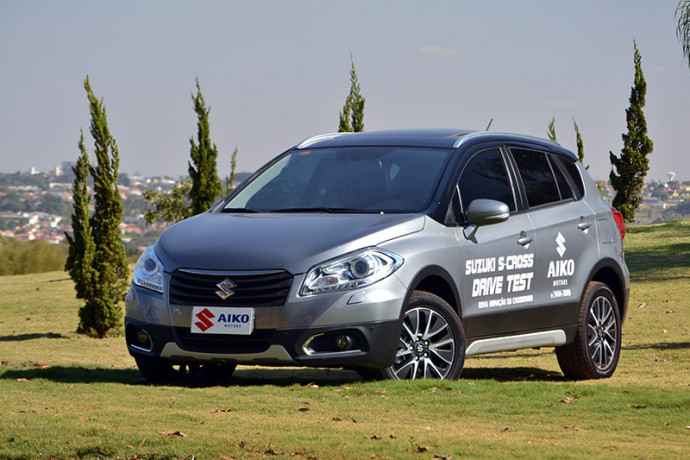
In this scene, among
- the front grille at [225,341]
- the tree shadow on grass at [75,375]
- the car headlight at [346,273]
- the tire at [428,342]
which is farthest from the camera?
the tree shadow on grass at [75,375]

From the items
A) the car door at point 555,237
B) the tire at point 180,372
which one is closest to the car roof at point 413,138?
the car door at point 555,237

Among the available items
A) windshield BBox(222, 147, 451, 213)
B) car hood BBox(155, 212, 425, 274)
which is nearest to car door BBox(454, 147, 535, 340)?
windshield BBox(222, 147, 451, 213)

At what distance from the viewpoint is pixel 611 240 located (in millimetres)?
9773

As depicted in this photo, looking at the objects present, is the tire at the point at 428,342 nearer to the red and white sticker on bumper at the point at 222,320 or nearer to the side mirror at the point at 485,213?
the side mirror at the point at 485,213

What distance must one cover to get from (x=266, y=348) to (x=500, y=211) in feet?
6.99

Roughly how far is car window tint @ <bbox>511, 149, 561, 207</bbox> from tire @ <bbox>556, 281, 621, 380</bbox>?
0.95m

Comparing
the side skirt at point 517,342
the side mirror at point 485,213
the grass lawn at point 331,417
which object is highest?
the side mirror at point 485,213

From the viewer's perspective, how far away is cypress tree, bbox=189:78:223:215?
23.7m

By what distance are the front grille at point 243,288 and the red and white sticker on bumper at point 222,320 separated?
42mm

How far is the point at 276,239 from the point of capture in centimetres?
725

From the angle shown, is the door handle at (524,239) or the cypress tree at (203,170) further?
the cypress tree at (203,170)

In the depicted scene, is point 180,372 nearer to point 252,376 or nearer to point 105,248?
point 252,376

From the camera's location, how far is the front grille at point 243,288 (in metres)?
7.01

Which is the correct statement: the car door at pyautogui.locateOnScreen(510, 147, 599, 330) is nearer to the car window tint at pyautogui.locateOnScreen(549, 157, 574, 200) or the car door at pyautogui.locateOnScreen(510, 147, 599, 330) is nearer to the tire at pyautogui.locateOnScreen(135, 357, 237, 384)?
the car window tint at pyautogui.locateOnScreen(549, 157, 574, 200)
